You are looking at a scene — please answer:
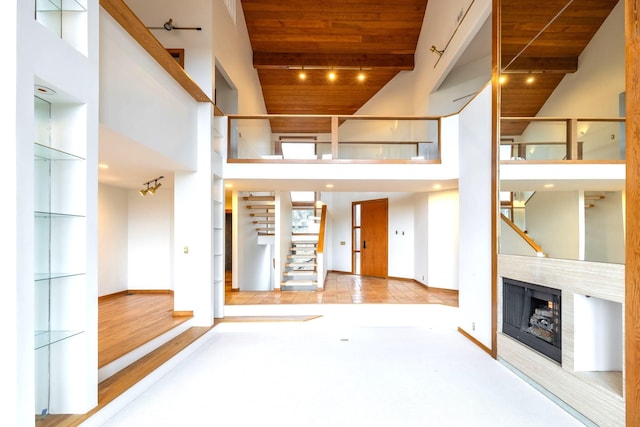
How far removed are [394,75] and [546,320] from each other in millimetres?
8087

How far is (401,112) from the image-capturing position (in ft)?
30.7

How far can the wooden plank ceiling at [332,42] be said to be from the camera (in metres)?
7.76

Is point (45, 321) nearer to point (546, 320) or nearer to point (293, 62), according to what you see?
point (546, 320)

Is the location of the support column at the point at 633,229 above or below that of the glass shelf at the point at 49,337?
above

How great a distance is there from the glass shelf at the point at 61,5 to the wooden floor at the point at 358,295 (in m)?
4.67

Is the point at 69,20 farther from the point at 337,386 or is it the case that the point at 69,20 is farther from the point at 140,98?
the point at 337,386

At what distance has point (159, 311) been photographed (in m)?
5.39

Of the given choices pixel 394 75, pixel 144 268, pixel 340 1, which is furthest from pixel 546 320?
pixel 394 75

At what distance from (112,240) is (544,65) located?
7.29 meters

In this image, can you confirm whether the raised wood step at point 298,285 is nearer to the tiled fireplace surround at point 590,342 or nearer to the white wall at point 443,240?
the white wall at point 443,240

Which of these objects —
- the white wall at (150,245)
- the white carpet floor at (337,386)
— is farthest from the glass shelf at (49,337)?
the white wall at (150,245)

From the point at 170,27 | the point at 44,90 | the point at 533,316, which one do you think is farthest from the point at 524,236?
the point at 170,27

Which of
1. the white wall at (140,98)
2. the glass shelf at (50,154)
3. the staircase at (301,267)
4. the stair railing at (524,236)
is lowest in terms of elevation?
the staircase at (301,267)

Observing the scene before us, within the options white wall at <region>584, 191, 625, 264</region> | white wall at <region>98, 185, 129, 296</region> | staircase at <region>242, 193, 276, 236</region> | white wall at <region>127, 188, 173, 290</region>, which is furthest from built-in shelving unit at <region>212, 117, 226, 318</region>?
white wall at <region>584, 191, 625, 264</region>
